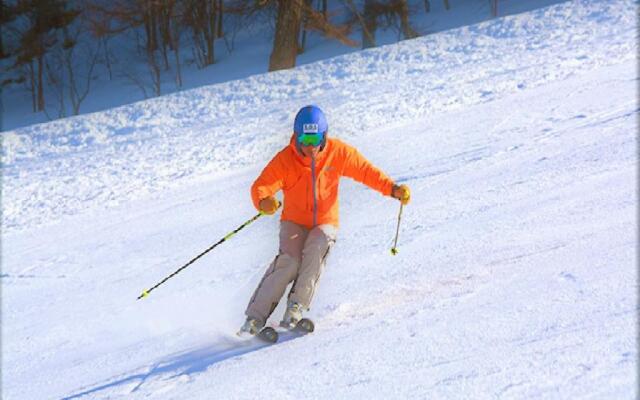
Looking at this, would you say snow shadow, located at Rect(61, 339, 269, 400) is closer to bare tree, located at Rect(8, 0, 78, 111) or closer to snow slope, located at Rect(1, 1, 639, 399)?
snow slope, located at Rect(1, 1, 639, 399)

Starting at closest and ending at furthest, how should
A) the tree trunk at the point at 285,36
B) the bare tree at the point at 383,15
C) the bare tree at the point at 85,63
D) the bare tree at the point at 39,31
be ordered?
the tree trunk at the point at 285,36, the bare tree at the point at 383,15, the bare tree at the point at 39,31, the bare tree at the point at 85,63

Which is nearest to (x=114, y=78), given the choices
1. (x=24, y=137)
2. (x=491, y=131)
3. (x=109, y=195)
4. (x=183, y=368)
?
(x=24, y=137)

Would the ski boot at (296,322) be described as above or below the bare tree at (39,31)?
above

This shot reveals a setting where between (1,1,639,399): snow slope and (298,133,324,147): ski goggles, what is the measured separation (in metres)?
1.04

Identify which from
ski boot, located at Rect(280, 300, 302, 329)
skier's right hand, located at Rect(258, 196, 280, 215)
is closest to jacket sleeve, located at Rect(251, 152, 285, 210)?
skier's right hand, located at Rect(258, 196, 280, 215)

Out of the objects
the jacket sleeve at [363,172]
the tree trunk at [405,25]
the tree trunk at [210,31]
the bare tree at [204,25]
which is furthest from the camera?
the tree trunk at [210,31]

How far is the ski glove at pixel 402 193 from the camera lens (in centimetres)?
486

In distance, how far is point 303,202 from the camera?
4.85 meters

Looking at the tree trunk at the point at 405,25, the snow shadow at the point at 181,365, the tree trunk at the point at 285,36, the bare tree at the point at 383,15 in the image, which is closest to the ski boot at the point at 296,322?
the snow shadow at the point at 181,365

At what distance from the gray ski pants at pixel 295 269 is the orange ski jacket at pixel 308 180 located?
0.09m

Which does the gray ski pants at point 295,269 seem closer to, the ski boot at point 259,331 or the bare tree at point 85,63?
the ski boot at point 259,331

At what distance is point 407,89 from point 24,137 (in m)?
8.24

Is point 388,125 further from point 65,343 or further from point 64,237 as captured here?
point 65,343

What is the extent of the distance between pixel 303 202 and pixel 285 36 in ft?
50.9
